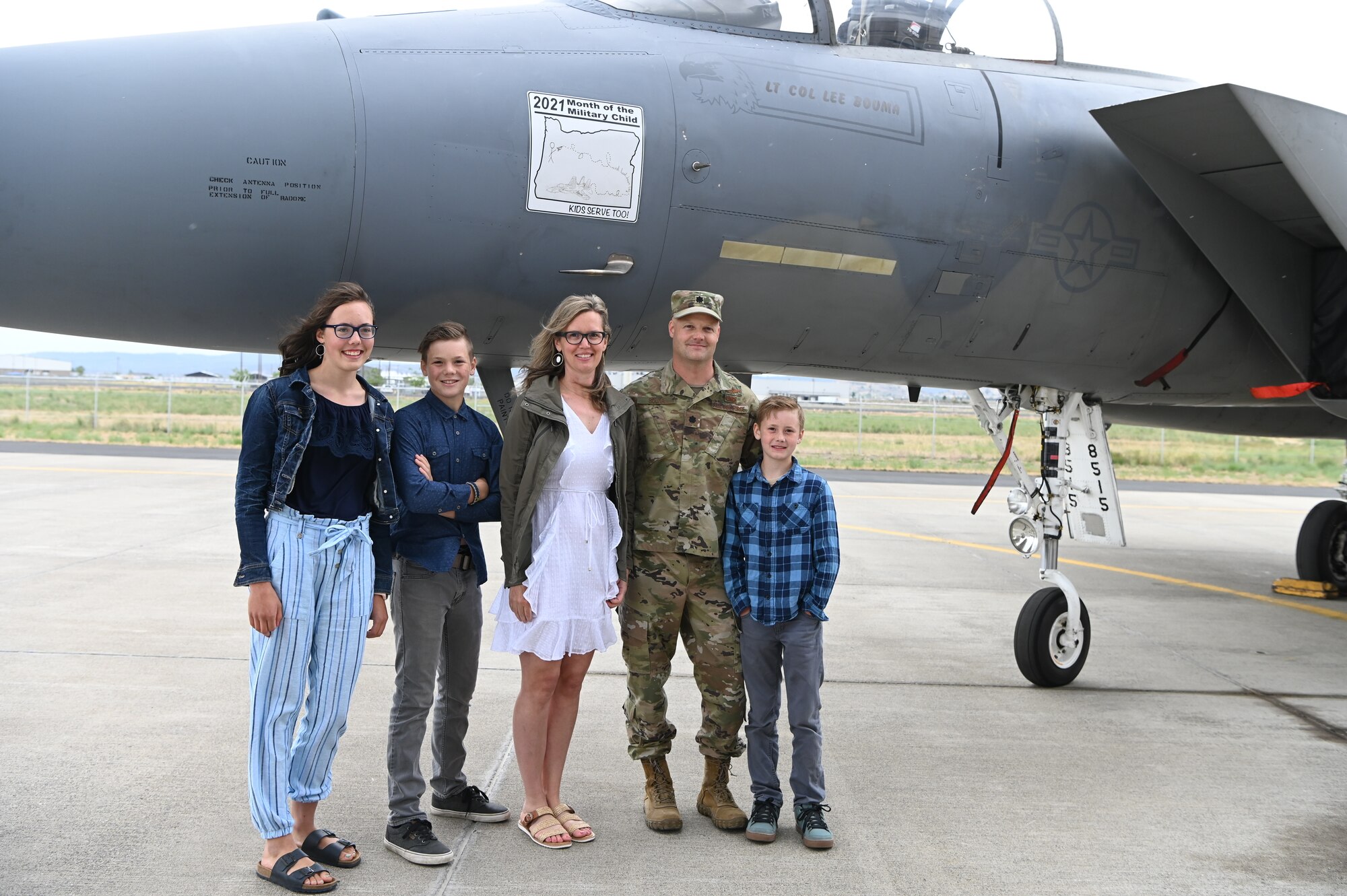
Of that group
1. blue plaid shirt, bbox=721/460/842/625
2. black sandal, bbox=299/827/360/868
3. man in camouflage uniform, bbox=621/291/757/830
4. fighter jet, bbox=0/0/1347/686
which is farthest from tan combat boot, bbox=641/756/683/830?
fighter jet, bbox=0/0/1347/686

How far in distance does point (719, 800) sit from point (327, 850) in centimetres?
130

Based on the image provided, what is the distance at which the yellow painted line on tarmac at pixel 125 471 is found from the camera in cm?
1625

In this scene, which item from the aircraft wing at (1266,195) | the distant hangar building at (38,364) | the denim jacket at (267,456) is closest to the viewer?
the denim jacket at (267,456)

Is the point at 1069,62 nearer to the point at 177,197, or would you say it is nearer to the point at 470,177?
the point at 470,177

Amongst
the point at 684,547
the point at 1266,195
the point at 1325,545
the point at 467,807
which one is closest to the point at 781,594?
the point at 684,547

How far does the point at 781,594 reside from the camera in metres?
3.52

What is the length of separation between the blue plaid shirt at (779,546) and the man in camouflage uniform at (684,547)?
0.21ft

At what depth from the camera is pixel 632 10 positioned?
A: 4.11 metres

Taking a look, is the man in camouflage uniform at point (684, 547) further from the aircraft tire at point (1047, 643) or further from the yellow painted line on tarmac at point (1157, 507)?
the yellow painted line on tarmac at point (1157, 507)

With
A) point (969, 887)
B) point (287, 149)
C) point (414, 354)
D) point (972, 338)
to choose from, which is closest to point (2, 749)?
point (414, 354)

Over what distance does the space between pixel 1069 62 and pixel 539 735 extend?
3.98 metres

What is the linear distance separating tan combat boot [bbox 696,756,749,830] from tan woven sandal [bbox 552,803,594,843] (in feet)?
1.39

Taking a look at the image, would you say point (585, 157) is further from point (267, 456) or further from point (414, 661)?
point (414, 661)

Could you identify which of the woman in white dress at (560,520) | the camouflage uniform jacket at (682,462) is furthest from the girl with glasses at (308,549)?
the camouflage uniform jacket at (682,462)
